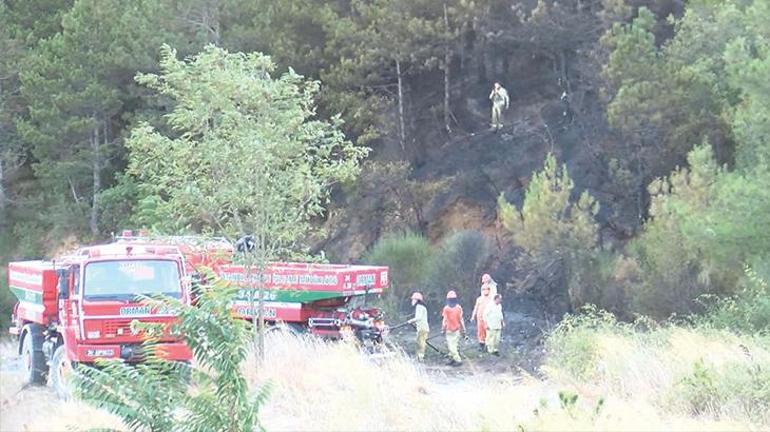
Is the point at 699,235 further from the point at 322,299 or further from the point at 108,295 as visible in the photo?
the point at 108,295

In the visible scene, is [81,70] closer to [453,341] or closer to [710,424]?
[453,341]

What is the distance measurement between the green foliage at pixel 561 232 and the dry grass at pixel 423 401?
461 inches

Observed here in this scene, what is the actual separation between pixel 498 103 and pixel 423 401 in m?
23.9

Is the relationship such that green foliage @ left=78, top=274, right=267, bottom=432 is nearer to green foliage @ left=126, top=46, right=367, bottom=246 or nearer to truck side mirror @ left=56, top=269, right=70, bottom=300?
green foliage @ left=126, top=46, right=367, bottom=246

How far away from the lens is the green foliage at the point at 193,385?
20.3ft

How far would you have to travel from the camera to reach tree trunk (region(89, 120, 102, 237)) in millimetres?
41156

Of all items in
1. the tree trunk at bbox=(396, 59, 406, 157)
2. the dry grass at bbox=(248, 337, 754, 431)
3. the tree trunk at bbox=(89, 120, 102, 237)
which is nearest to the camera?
the dry grass at bbox=(248, 337, 754, 431)

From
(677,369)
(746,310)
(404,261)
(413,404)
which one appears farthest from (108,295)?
(404,261)

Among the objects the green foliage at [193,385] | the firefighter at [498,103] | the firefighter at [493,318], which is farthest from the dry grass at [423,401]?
the firefighter at [498,103]

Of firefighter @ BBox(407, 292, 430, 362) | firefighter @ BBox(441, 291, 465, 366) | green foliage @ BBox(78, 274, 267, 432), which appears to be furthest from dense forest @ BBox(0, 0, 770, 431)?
firefighter @ BBox(407, 292, 430, 362)

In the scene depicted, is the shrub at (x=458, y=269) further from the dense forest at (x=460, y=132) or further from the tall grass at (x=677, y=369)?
the tall grass at (x=677, y=369)

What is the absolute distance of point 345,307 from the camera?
22188 mm

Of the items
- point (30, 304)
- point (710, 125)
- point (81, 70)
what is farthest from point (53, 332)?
point (81, 70)

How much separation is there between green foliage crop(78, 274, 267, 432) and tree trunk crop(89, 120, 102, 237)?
35.7m
